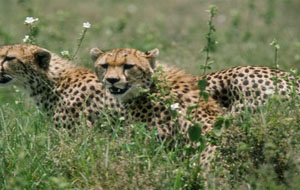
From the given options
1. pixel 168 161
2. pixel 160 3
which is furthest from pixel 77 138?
pixel 160 3

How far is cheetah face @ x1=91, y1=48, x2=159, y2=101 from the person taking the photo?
5246 millimetres

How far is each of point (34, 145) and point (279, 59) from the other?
435cm

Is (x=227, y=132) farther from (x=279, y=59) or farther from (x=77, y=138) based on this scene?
(x=279, y=59)

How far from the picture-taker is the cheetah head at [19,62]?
560cm

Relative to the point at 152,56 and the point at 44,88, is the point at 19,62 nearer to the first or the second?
the point at 44,88

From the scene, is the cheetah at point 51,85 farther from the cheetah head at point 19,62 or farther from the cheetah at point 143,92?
the cheetah at point 143,92

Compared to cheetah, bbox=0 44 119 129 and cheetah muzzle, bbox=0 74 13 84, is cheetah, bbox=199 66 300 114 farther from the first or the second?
cheetah muzzle, bbox=0 74 13 84

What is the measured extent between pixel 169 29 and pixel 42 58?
16.1 ft

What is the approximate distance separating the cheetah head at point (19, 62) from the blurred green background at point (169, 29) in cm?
71

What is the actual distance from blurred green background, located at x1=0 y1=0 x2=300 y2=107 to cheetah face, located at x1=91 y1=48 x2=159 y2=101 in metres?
1.03

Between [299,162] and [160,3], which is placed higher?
[160,3]

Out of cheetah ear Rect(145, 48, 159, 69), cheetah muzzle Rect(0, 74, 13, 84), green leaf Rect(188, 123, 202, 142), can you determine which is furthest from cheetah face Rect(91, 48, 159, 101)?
green leaf Rect(188, 123, 202, 142)

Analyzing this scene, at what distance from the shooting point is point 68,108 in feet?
18.5

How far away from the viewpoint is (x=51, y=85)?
19.1 feet
